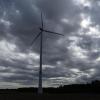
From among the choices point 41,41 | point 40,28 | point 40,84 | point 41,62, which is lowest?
point 40,84

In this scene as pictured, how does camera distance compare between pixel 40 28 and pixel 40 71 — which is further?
pixel 40 28

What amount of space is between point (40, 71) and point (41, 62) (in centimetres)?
330

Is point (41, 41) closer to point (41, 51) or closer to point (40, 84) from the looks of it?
point (41, 51)

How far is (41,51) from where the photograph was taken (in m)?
83.7

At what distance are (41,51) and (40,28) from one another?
37.1 ft

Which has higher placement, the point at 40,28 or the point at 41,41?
the point at 40,28

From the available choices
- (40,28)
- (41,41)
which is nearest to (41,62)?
(41,41)

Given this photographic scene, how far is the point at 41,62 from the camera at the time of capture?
83438mm

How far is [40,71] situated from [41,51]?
24.0ft

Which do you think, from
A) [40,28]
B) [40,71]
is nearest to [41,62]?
[40,71]

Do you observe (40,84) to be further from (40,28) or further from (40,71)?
(40,28)

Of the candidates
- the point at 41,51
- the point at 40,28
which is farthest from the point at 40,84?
the point at 40,28

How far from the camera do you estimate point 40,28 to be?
90375mm

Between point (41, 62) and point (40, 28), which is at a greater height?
point (40, 28)
